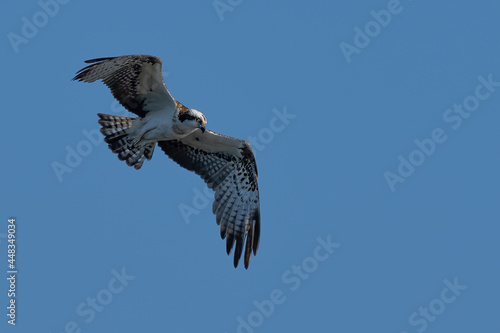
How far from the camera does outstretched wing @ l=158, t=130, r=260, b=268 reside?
57.9ft

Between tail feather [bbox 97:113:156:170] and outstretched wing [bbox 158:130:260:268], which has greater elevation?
tail feather [bbox 97:113:156:170]

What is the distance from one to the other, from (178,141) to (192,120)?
57.3 inches

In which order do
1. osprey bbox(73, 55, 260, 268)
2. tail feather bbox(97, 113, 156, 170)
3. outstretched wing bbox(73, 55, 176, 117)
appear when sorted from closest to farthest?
outstretched wing bbox(73, 55, 176, 117)
osprey bbox(73, 55, 260, 268)
tail feather bbox(97, 113, 156, 170)

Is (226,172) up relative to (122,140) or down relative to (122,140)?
down

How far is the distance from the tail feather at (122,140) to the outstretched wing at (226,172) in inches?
30.2

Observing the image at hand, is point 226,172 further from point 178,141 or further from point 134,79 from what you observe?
point 134,79

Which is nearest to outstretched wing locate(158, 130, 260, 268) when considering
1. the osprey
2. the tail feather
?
the osprey

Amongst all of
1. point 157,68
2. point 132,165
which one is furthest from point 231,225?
point 157,68

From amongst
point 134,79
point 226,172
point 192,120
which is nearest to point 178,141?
point 226,172

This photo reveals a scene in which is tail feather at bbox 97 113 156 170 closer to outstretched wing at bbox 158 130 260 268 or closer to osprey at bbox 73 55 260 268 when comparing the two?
osprey at bbox 73 55 260 268

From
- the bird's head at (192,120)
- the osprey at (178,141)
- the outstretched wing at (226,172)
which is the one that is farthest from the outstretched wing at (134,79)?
the outstretched wing at (226,172)

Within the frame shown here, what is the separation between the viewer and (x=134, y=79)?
1661cm

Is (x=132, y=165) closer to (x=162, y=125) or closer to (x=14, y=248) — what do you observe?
(x=162, y=125)

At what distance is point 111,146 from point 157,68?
1733mm
